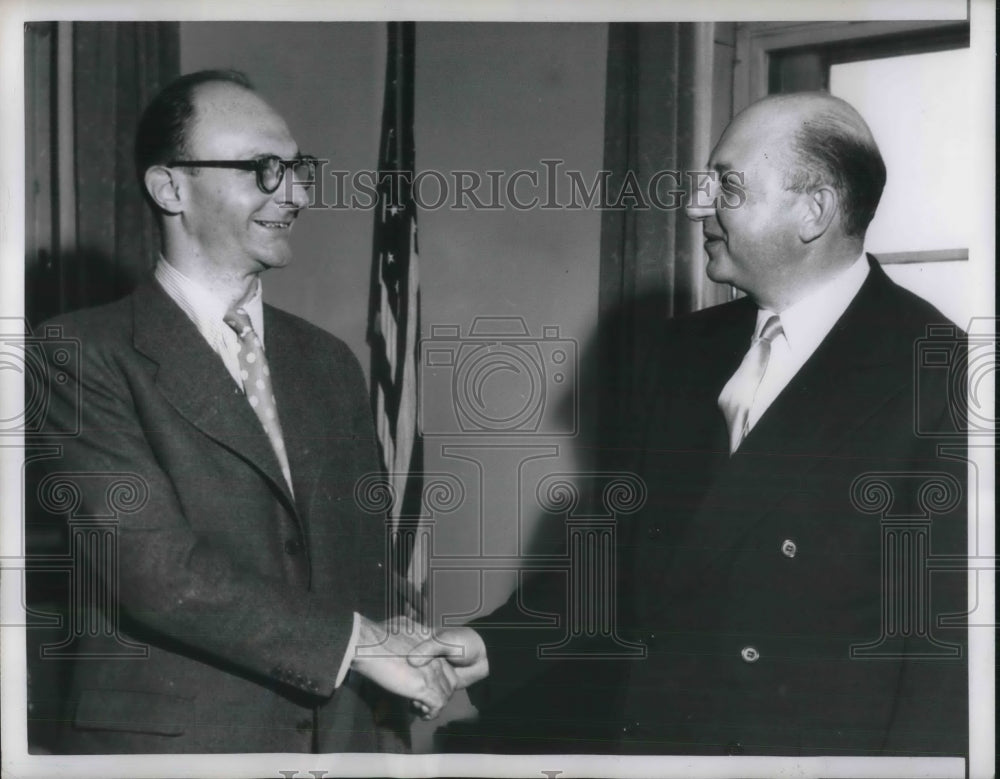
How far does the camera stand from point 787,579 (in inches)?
122

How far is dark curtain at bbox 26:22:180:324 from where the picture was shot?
315 centimetres

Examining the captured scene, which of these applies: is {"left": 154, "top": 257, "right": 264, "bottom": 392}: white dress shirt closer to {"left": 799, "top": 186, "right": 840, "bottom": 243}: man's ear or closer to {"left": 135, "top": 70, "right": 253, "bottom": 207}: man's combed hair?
{"left": 135, "top": 70, "right": 253, "bottom": 207}: man's combed hair

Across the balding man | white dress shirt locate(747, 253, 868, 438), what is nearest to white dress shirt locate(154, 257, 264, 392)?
the balding man

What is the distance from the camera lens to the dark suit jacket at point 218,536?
306 centimetres

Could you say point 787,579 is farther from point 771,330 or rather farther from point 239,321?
point 239,321

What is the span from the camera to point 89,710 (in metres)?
3.14

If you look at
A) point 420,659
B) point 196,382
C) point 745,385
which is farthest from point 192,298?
point 745,385

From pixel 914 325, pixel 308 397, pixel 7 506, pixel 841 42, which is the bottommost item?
pixel 7 506

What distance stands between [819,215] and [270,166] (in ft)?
4.73

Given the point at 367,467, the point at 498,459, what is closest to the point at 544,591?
the point at 498,459

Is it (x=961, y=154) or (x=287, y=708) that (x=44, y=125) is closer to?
(x=287, y=708)

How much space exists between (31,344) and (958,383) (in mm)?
2448

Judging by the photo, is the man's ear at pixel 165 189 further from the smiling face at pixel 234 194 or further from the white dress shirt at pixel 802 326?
the white dress shirt at pixel 802 326

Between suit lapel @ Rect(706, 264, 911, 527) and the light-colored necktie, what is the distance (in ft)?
0.22
